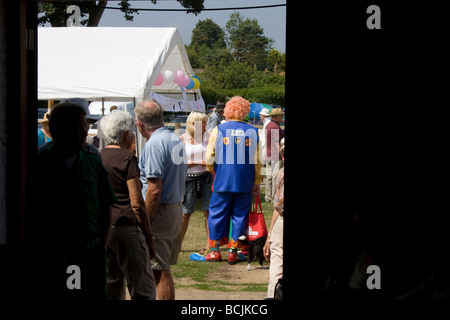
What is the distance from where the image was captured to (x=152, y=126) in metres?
4.50

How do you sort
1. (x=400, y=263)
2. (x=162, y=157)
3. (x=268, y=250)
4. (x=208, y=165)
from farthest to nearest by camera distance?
1. (x=208, y=165)
2. (x=268, y=250)
3. (x=162, y=157)
4. (x=400, y=263)

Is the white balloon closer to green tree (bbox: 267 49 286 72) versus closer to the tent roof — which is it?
the tent roof

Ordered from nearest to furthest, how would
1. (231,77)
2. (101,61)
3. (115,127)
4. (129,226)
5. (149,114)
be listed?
1. (129,226)
2. (115,127)
3. (149,114)
4. (101,61)
5. (231,77)

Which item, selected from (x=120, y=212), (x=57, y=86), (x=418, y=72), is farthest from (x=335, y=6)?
(x=57, y=86)

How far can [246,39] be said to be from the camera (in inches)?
4063

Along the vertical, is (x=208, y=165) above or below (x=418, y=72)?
below

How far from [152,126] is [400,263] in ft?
7.34

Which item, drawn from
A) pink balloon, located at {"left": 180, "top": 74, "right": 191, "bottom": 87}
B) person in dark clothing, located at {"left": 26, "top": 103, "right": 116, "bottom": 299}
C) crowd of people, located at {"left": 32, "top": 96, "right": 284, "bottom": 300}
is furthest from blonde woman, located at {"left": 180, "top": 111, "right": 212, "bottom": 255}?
pink balloon, located at {"left": 180, "top": 74, "right": 191, "bottom": 87}

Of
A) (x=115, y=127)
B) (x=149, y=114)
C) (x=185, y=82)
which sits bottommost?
(x=115, y=127)

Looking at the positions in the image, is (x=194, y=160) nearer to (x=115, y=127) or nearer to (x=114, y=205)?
(x=115, y=127)

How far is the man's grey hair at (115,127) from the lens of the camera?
400 centimetres

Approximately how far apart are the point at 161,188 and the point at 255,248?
2443 mm

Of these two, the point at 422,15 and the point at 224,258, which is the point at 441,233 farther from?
the point at 224,258

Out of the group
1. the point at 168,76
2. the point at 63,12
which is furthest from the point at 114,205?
the point at 63,12
